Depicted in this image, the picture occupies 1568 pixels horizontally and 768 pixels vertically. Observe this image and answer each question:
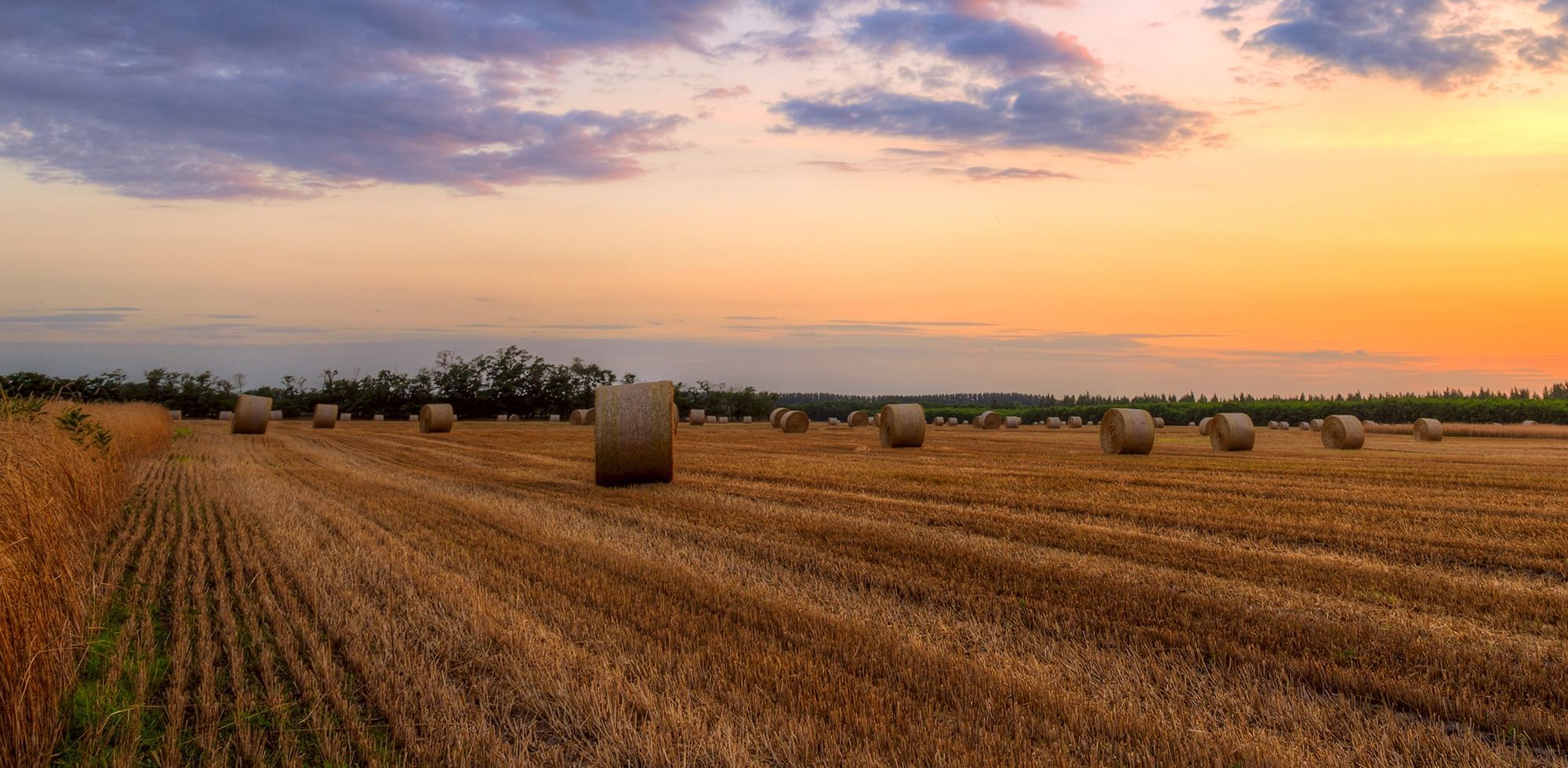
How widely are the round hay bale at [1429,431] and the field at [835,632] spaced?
2653cm

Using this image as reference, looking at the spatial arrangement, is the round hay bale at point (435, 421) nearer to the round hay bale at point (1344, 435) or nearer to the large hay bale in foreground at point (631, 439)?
the large hay bale in foreground at point (631, 439)

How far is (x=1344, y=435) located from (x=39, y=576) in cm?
3149

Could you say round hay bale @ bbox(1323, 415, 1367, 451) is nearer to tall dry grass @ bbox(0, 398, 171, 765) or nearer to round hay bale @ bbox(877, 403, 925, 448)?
round hay bale @ bbox(877, 403, 925, 448)

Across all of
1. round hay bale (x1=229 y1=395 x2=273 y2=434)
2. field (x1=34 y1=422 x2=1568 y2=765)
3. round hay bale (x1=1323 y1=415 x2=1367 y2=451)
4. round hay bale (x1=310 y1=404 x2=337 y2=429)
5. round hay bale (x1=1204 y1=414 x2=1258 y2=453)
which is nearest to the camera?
field (x1=34 y1=422 x2=1568 y2=765)

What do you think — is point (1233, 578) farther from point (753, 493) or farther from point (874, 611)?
point (753, 493)

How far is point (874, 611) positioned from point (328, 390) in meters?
69.3

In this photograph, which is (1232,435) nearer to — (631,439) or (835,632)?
(631,439)

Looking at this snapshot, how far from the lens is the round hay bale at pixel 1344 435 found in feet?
94.7

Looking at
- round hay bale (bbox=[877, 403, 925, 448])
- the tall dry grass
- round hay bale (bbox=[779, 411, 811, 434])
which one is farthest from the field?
round hay bale (bbox=[779, 411, 811, 434])

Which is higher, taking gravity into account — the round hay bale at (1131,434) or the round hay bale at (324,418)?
the round hay bale at (1131,434)

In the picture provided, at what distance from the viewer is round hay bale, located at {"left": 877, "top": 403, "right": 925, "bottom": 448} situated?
26.7m

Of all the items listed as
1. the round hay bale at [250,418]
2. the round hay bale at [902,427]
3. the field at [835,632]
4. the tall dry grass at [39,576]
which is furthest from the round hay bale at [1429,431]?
the round hay bale at [250,418]

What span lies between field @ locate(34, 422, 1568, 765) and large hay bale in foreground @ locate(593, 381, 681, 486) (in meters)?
3.34

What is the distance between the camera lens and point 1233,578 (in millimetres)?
7773
